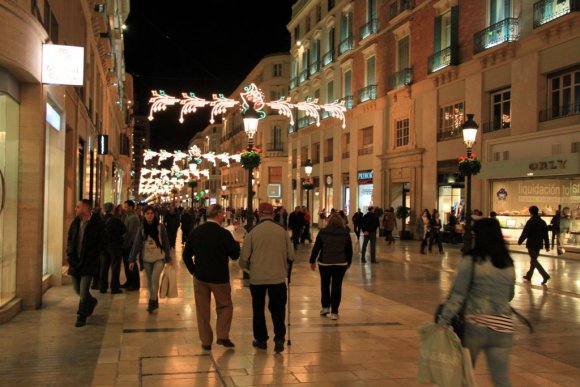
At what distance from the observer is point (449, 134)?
27.3m

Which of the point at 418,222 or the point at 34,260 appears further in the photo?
the point at 418,222

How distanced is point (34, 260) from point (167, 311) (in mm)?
2201

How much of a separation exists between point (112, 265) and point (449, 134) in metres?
19.2

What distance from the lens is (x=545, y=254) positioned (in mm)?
21172

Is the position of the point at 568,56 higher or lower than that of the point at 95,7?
lower

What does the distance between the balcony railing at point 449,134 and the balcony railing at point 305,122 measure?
17501 mm

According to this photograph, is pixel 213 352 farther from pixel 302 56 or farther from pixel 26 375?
pixel 302 56

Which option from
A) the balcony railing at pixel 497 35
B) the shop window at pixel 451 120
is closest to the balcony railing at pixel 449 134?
the shop window at pixel 451 120

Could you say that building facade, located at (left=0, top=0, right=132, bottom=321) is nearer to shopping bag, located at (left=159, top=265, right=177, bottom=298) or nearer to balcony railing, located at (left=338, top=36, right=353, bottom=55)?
shopping bag, located at (left=159, top=265, right=177, bottom=298)

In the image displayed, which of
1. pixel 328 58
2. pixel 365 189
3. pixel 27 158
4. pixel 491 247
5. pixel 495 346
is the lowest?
pixel 495 346

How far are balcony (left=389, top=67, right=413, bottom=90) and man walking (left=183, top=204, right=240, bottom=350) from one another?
24786 mm

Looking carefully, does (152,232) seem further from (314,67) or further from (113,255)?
(314,67)

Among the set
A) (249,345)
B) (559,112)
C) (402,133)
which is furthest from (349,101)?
(249,345)

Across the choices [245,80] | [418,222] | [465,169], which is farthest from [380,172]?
[245,80]
